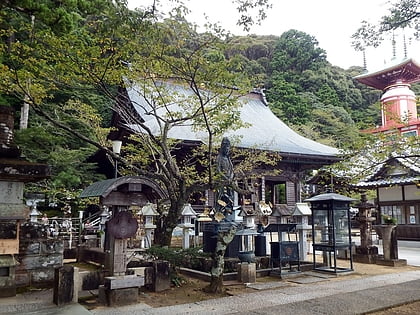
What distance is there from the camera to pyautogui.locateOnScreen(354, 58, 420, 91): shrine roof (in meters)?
30.5

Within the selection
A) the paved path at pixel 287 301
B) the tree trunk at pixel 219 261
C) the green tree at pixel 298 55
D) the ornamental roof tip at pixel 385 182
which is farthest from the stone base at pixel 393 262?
the green tree at pixel 298 55

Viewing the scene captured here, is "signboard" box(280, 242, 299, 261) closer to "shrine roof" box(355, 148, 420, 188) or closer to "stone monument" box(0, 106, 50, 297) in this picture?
"stone monument" box(0, 106, 50, 297)

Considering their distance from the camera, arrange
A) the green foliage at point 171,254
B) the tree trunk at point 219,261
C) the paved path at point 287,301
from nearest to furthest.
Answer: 1. the paved path at point 287,301
2. the tree trunk at point 219,261
3. the green foliage at point 171,254

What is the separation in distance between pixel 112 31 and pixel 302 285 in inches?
234

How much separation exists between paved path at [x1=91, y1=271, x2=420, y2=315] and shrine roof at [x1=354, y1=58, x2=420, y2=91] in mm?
28075

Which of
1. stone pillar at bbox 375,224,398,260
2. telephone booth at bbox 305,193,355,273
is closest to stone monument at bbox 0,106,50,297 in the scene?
telephone booth at bbox 305,193,355,273

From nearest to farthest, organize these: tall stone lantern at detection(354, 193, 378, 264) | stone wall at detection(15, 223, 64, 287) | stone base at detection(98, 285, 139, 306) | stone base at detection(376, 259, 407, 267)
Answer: stone base at detection(98, 285, 139, 306) < stone wall at detection(15, 223, 64, 287) < stone base at detection(376, 259, 407, 267) < tall stone lantern at detection(354, 193, 378, 264)

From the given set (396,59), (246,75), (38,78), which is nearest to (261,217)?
(246,75)

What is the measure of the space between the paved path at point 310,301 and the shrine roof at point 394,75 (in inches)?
1105

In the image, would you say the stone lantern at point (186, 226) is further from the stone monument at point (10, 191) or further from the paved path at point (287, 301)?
the stone monument at point (10, 191)

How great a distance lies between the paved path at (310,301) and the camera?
5.09m

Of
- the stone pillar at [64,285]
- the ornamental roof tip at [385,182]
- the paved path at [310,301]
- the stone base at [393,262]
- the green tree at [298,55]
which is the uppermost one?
the green tree at [298,55]

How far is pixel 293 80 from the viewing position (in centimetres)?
3825

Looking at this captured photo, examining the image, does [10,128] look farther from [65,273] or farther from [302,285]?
[302,285]
